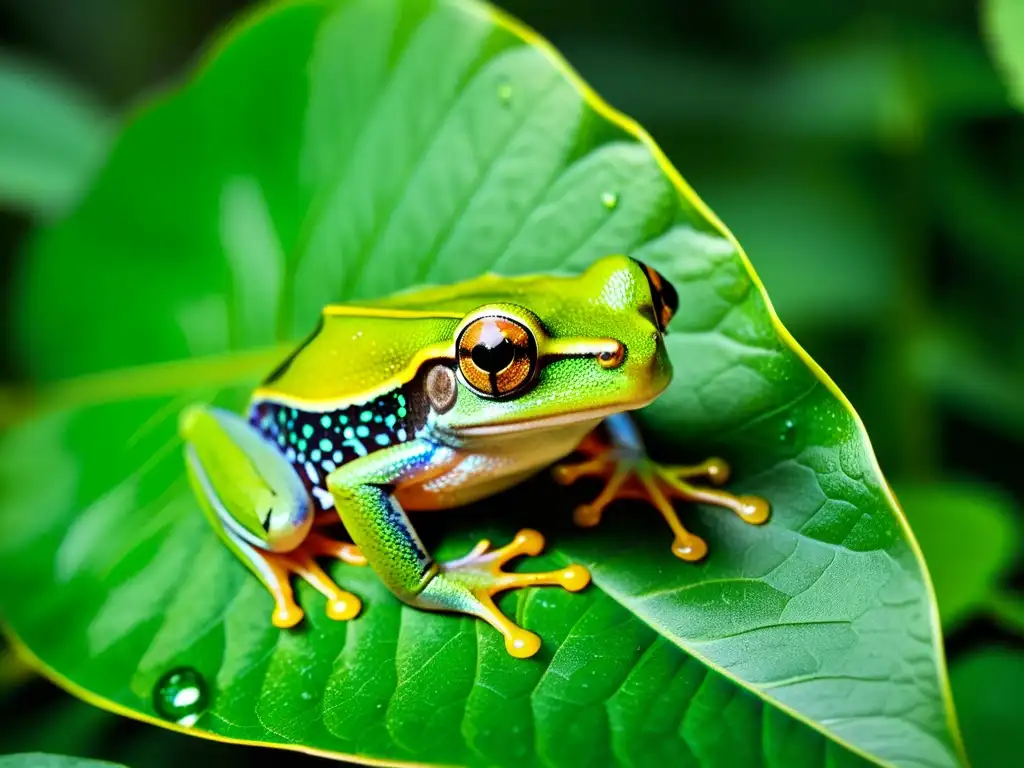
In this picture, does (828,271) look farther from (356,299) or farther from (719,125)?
(356,299)

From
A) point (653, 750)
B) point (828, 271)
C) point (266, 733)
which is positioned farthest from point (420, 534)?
point (828, 271)

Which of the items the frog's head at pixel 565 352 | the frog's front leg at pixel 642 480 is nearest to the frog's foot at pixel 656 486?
the frog's front leg at pixel 642 480

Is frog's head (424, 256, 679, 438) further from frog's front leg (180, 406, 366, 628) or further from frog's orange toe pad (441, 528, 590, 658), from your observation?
frog's front leg (180, 406, 366, 628)

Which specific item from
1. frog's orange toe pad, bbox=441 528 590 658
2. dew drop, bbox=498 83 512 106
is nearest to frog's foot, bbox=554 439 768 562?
frog's orange toe pad, bbox=441 528 590 658

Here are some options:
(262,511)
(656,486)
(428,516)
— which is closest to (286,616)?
(262,511)

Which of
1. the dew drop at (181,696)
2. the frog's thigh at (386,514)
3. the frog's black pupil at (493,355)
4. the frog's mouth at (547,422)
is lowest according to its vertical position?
the dew drop at (181,696)

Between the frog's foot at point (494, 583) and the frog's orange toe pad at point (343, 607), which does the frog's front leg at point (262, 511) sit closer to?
the frog's orange toe pad at point (343, 607)
